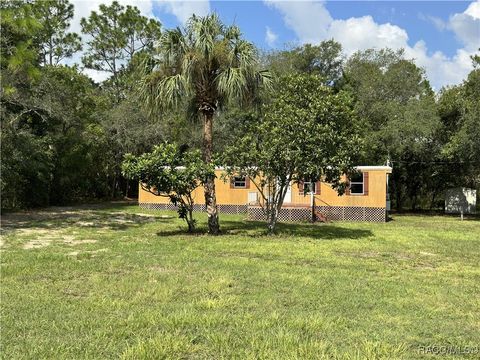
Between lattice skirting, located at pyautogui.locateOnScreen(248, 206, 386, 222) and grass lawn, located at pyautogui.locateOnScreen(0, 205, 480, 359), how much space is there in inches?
281

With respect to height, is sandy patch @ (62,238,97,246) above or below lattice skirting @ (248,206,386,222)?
below

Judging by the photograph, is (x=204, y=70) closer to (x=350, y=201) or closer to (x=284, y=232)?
(x=284, y=232)

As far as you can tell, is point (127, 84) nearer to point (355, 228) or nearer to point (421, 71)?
point (421, 71)

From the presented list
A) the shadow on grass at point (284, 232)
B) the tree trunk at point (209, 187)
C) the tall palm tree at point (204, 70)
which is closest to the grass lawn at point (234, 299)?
the shadow on grass at point (284, 232)

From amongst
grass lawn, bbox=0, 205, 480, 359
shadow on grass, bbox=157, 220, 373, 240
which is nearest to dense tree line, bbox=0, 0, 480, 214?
shadow on grass, bbox=157, 220, 373, 240

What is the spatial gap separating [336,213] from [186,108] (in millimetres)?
8752

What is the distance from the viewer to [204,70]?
12.4m

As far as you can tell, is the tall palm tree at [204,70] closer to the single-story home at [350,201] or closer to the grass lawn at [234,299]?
the grass lawn at [234,299]

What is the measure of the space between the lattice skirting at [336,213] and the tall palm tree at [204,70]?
19.8 feet

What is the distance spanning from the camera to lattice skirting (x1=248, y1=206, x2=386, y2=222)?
18.3 metres

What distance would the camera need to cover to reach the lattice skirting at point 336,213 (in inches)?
722

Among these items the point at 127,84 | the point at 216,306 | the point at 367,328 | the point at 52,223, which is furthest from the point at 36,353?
the point at 127,84

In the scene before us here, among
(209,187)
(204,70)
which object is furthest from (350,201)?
(204,70)

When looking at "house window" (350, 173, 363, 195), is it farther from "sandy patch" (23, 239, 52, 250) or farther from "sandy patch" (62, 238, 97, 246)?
"sandy patch" (23, 239, 52, 250)
